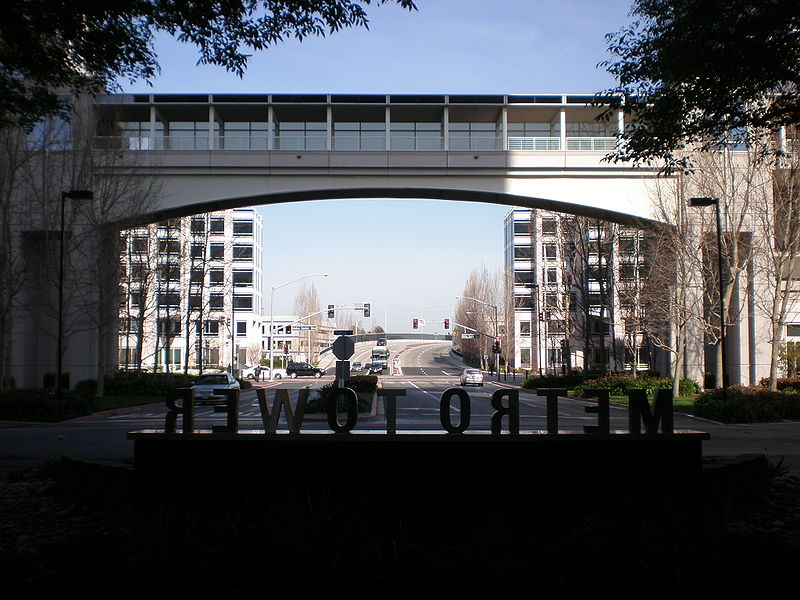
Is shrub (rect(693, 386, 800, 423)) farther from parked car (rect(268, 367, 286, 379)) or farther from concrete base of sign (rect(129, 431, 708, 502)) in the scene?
parked car (rect(268, 367, 286, 379))

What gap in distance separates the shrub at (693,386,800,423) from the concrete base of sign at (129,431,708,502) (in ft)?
67.5

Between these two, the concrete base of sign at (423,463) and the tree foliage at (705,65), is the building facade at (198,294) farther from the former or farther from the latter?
the concrete base of sign at (423,463)

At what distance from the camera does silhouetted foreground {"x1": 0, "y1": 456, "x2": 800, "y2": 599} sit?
6.04 m

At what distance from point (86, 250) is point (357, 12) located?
31.4 meters

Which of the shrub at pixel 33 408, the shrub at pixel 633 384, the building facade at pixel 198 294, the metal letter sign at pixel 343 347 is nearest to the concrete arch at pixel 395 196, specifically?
the building facade at pixel 198 294

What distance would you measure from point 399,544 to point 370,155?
31419 millimetres

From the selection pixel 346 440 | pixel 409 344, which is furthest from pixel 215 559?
pixel 409 344

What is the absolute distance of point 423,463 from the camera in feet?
27.3

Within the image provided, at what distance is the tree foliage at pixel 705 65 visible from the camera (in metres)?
12.6

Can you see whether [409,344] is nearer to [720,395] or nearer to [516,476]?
[720,395]

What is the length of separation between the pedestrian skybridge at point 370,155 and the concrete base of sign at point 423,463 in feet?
95.7

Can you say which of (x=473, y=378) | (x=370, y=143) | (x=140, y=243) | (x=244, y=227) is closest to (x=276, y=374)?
(x=473, y=378)

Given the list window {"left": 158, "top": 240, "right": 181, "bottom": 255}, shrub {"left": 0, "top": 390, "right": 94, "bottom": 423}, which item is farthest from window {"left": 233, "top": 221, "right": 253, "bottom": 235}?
shrub {"left": 0, "top": 390, "right": 94, "bottom": 423}

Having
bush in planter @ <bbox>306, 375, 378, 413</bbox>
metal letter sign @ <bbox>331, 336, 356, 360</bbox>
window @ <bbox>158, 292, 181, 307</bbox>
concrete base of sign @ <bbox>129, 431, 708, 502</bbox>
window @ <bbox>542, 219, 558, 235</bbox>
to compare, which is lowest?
bush in planter @ <bbox>306, 375, 378, 413</bbox>
